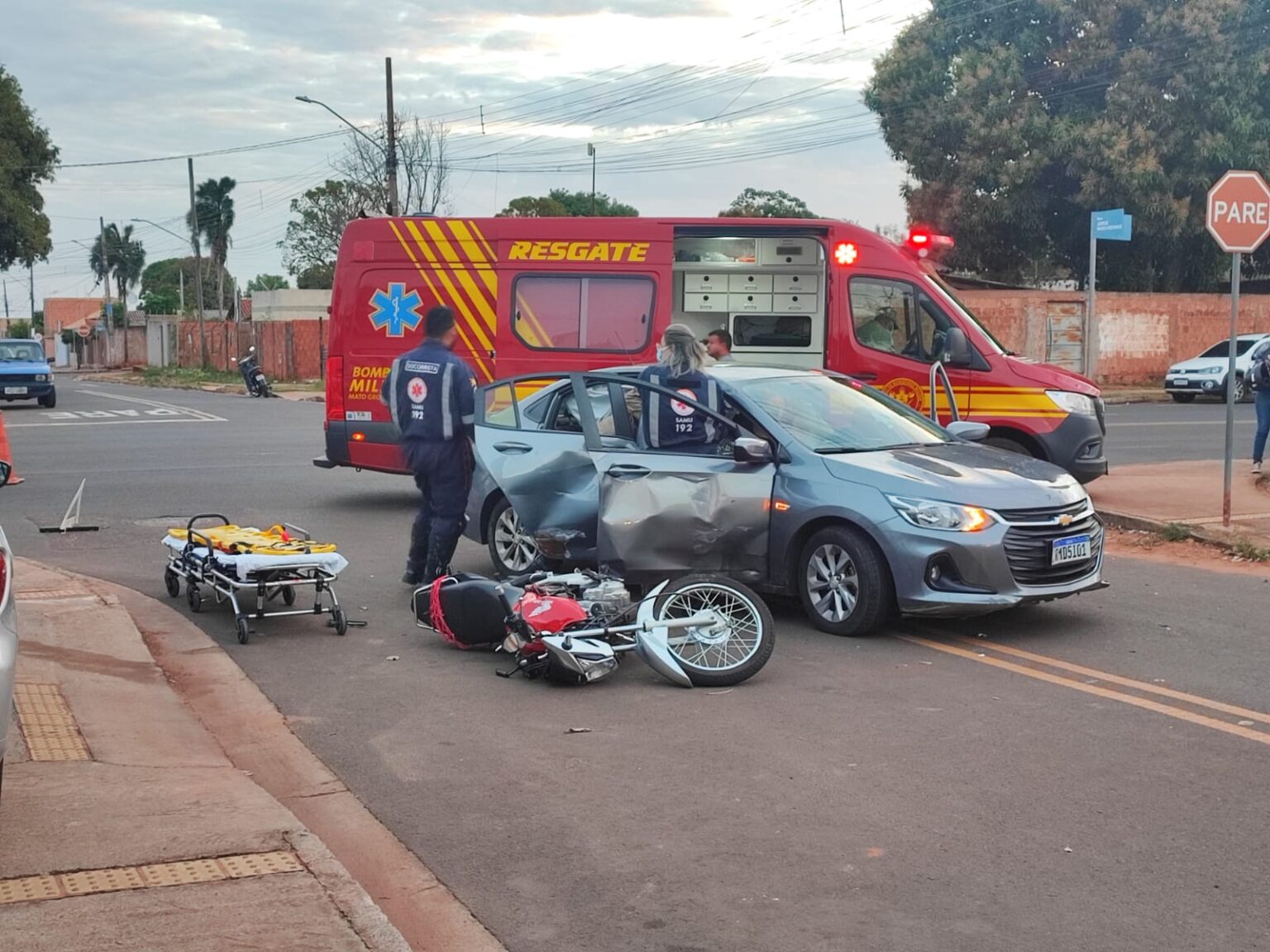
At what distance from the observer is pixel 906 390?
43.6 ft

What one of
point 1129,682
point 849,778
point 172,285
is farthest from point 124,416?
point 172,285

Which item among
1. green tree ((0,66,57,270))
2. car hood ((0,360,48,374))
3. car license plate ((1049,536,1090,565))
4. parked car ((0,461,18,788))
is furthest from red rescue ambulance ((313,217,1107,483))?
green tree ((0,66,57,270))

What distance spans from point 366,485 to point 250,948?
39.4 ft

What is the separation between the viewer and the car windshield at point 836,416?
8.72 metres

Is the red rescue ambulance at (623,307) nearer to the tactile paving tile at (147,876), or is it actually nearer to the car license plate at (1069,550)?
the car license plate at (1069,550)

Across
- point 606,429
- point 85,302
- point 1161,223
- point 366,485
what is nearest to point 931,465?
point 606,429

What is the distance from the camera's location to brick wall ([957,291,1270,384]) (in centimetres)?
3456

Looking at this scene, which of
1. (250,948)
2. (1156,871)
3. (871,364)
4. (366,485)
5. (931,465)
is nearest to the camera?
(250,948)

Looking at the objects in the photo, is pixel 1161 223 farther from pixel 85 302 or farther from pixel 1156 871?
pixel 85 302

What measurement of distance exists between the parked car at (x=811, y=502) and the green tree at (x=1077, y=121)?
96.9 feet

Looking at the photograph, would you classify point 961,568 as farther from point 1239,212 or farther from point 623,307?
point 623,307

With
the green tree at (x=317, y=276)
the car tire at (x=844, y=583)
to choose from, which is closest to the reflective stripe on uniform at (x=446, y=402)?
the car tire at (x=844, y=583)

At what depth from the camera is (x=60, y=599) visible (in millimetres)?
8828

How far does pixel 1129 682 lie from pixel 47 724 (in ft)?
16.5
